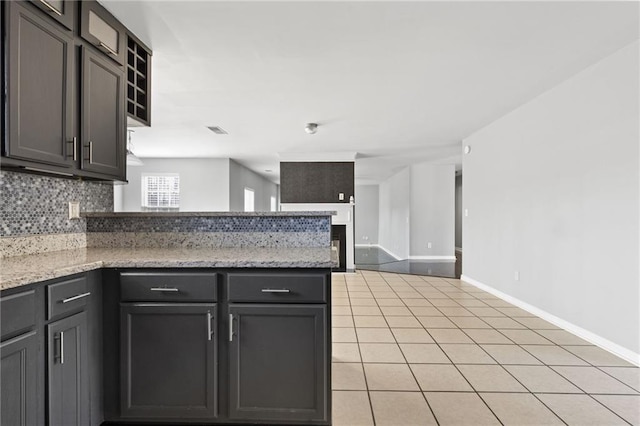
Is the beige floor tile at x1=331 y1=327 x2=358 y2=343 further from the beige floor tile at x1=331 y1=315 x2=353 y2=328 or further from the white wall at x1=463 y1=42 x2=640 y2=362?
the white wall at x1=463 y1=42 x2=640 y2=362

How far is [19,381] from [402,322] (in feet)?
10.3

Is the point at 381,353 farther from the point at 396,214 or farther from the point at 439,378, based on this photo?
the point at 396,214

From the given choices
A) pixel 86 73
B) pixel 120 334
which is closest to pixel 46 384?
pixel 120 334

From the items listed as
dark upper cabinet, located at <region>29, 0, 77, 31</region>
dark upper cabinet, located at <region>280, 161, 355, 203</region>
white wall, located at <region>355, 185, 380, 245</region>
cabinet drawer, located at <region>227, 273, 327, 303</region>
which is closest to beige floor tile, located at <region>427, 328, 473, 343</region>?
cabinet drawer, located at <region>227, 273, 327, 303</region>

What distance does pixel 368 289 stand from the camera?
210 inches

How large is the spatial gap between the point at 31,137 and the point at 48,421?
1.20 metres

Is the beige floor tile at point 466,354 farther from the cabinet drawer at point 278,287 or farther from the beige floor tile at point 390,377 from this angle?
the cabinet drawer at point 278,287

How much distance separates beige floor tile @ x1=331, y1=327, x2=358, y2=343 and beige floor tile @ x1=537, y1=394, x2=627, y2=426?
148 cm

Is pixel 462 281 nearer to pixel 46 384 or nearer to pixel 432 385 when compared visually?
pixel 432 385

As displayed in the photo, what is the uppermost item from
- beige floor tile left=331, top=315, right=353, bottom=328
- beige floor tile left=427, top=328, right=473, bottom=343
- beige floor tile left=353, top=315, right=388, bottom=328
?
beige floor tile left=331, top=315, right=353, bottom=328

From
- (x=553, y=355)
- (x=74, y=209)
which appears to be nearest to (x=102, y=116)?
(x=74, y=209)

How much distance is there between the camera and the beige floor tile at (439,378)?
2.33 metres

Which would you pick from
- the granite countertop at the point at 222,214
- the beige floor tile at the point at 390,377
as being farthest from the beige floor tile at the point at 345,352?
the granite countertop at the point at 222,214

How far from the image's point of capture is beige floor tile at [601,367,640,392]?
7.80 feet
